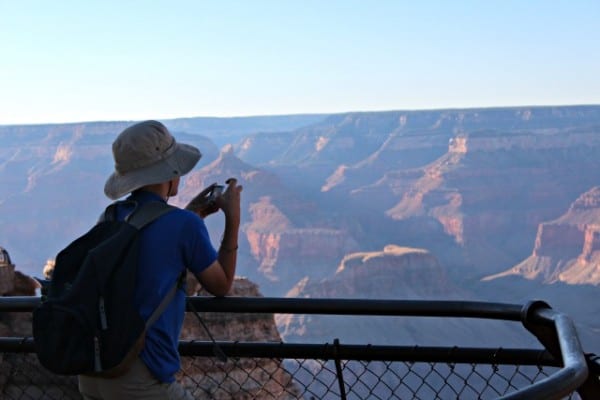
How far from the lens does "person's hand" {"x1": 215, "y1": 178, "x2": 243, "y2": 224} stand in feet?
8.87

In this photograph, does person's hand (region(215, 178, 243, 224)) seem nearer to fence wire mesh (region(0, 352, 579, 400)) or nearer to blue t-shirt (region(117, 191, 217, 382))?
blue t-shirt (region(117, 191, 217, 382))

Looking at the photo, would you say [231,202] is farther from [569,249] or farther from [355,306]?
[569,249]

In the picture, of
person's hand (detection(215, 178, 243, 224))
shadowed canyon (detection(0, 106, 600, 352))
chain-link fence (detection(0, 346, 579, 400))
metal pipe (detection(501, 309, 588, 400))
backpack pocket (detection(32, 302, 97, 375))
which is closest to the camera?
metal pipe (detection(501, 309, 588, 400))

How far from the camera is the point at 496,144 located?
103m

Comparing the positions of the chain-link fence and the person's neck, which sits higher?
the person's neck

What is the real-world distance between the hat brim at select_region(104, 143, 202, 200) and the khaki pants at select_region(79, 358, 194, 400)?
18.5 inches

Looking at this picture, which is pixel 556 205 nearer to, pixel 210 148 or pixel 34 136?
pixel 210 148

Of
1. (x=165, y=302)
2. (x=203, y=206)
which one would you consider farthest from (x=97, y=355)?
(x=203, y=206)

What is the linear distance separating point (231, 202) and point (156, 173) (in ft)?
1.13

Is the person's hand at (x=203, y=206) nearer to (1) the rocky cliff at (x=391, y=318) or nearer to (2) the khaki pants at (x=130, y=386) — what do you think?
(2) the khaki pants at (x=130, y=386)

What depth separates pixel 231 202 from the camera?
273 centimetres

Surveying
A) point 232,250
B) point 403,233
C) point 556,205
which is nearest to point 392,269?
Result: point 403,233

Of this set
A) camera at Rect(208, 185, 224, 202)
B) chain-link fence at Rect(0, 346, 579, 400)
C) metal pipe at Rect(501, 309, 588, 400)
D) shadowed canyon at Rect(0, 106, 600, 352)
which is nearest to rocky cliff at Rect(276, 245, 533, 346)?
shadowed canyon at Rect(0, 106, 600, 352)

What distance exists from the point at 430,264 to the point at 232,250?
209ft
